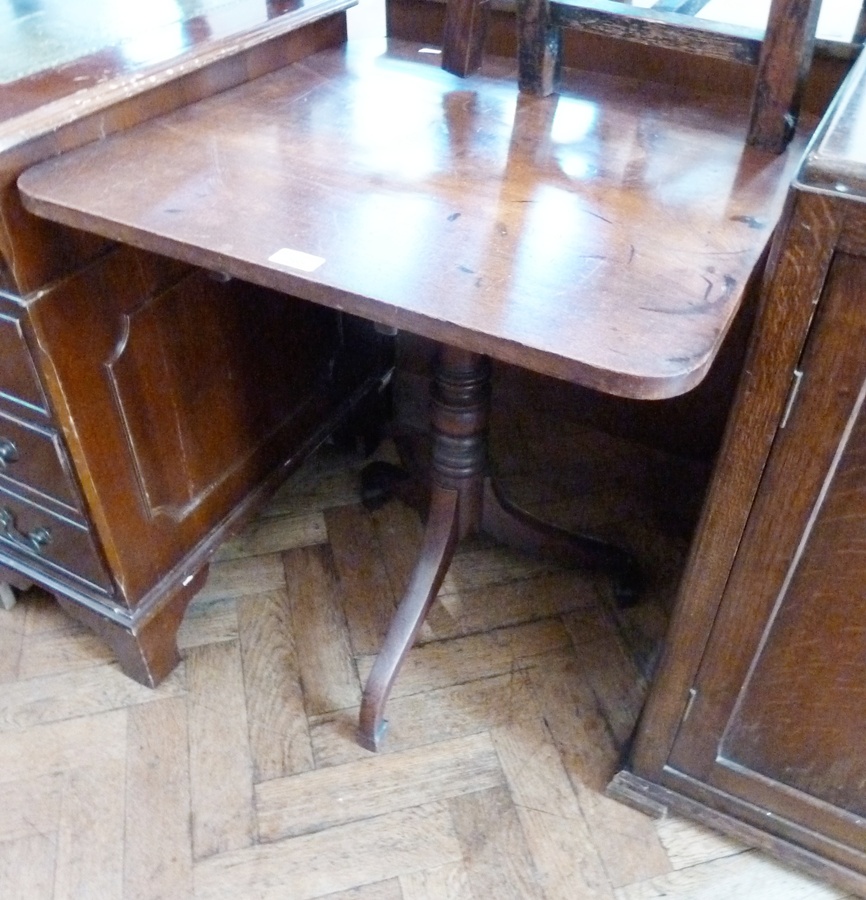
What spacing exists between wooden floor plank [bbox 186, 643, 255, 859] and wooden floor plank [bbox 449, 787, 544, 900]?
0.26 metres

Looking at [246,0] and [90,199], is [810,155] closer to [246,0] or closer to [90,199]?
[90,199]

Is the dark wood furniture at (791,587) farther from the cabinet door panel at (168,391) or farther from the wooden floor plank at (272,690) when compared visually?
the cabinet door panel at (168,391)

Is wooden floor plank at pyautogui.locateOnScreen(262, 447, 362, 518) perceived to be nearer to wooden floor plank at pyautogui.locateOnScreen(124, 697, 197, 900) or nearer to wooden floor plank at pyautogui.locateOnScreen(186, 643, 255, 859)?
wooden floor plank at pyautogui.locateOnScreen(186, 643, 255, 859)

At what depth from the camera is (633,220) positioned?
0.72 meters

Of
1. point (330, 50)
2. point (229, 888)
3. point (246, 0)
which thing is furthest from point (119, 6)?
point (229, 888)

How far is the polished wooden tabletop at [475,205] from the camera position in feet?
1.99

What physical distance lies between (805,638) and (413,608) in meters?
0.51

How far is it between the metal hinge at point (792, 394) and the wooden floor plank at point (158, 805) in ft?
2.74

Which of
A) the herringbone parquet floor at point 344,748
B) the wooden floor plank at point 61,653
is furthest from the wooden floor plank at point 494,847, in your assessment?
the wooden floor plank at point 61,653

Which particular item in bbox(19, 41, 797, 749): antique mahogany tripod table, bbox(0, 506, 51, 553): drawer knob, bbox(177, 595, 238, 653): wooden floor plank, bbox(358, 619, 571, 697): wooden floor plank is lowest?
bbox(177, 595, 238, 653): wooden floor plank

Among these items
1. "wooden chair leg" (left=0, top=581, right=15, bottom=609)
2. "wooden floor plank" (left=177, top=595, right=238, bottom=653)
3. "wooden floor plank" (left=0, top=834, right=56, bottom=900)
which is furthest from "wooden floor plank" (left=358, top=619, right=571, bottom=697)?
"wooden chair leg" (left=0, top=581, right=15, bottom=609)

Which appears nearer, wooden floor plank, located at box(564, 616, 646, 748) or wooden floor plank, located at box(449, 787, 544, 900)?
wooden floor plank, located at box(449, 787, 544, 900)

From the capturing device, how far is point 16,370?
2.97 feet

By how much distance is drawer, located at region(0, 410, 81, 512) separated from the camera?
96 centimetres
